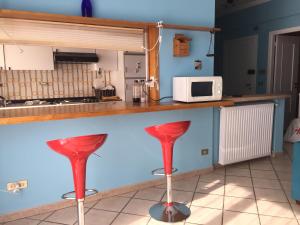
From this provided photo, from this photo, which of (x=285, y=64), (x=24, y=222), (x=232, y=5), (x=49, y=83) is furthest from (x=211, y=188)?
(x=232, y=5)

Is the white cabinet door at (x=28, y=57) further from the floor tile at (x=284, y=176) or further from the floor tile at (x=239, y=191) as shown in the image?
the floor tile at (x=284, y=176)

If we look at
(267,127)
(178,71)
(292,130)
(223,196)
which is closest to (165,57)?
(178,71)

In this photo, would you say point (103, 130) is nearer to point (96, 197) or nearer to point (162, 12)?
point (96, 197)

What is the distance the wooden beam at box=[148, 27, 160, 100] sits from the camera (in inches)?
111

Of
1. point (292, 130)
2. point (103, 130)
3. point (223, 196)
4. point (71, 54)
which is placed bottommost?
point (223, 196)

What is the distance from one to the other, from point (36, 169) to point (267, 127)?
3.03 metres

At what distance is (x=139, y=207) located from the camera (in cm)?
258

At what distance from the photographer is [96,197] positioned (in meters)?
2.74

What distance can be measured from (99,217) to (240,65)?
4.69m

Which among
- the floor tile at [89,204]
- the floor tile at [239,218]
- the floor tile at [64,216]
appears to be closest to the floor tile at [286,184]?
the floor tile at [239,218]

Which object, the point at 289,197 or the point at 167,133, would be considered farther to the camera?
the point at 289,197

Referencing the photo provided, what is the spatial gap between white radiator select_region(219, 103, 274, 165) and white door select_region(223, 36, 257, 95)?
193cm

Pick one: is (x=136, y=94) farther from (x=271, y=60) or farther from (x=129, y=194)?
(x=271, y=60)

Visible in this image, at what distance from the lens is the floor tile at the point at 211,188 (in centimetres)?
288
